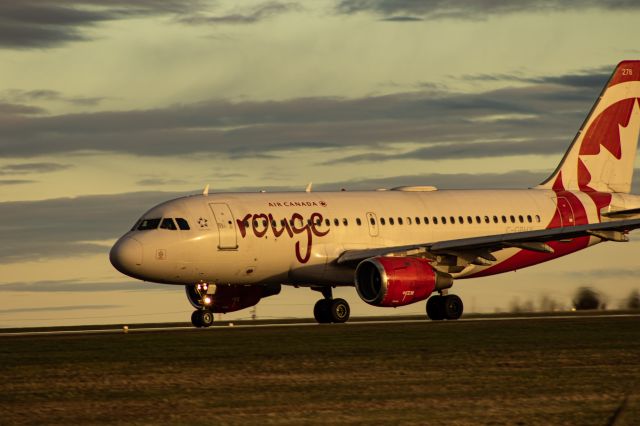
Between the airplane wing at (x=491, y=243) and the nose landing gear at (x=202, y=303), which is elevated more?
the airplane wing at (x=491, y=243)

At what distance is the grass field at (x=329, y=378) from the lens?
1950cm

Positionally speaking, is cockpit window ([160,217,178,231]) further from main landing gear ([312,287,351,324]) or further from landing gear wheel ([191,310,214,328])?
main landing gear ([312,287,351,324])

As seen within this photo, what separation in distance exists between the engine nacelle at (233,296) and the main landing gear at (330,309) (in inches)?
79.7

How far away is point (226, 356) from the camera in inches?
1158

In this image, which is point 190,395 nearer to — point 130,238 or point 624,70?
point 130,238

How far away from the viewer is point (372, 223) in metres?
48.8

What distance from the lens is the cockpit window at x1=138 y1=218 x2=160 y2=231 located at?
4459cm

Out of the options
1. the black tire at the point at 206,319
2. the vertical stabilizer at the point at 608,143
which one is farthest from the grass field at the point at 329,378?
the vertical stabilizer at the point at 608,143

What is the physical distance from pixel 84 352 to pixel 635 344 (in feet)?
44.3

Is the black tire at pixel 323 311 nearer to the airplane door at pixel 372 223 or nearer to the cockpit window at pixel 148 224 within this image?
the airplane door at pixel 372 223

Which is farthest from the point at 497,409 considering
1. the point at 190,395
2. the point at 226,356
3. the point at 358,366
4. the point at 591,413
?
the point at 226,356

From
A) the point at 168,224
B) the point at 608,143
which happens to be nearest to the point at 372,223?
the point at 168,224

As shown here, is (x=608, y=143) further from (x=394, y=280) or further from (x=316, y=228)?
(x=394, y=280)

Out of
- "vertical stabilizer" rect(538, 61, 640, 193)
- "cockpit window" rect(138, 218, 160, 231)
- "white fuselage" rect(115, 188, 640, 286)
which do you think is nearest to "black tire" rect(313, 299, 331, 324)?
"white fuselage" rect(115, 188, 640, 286)
